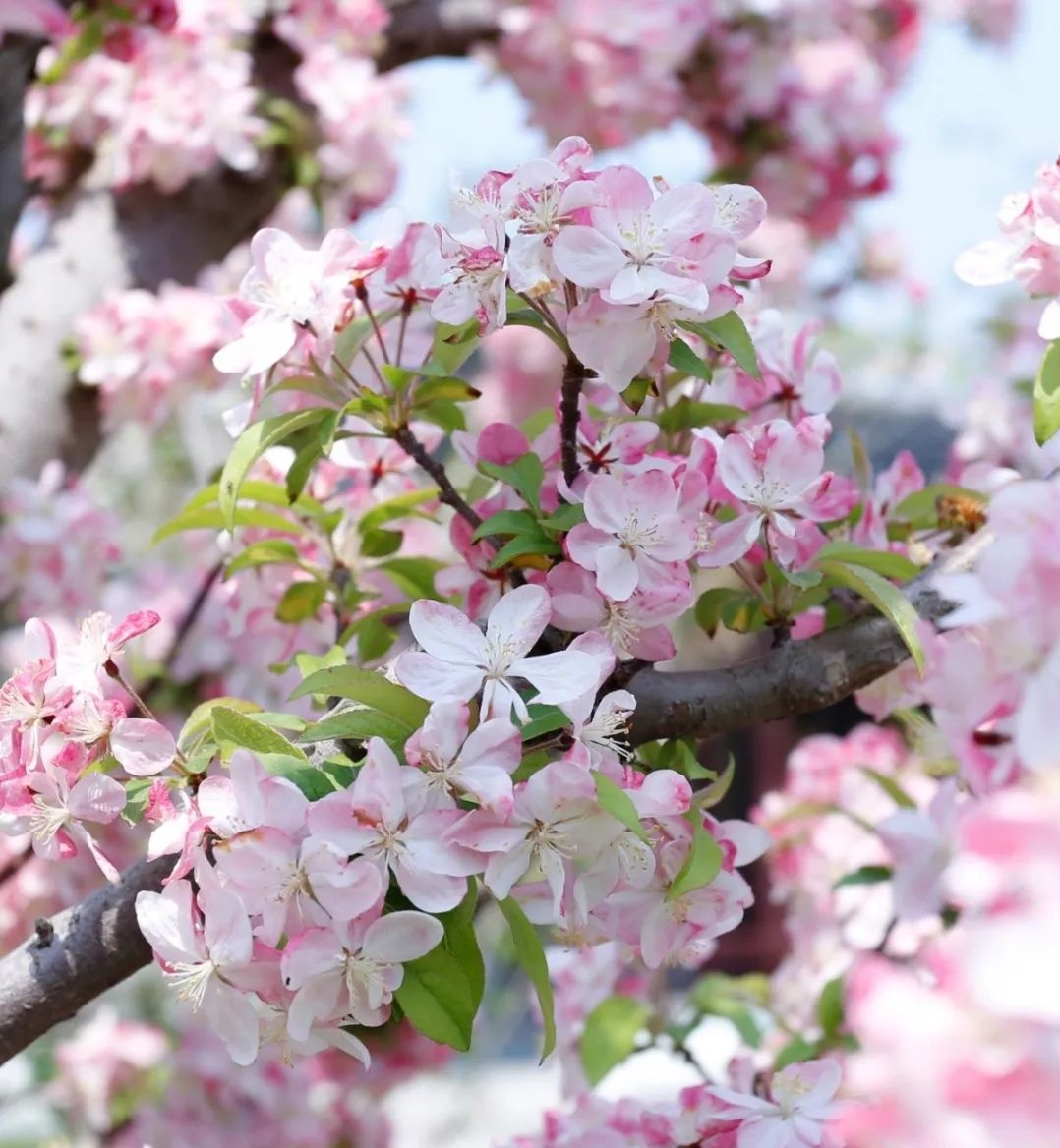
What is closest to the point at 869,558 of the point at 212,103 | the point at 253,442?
the point at 253,442

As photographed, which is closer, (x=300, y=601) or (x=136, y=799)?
(x=136, y=799)

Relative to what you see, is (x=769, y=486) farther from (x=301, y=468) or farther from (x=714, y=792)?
(x=301, y=468)

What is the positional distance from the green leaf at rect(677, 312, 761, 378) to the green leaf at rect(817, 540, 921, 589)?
0.14m

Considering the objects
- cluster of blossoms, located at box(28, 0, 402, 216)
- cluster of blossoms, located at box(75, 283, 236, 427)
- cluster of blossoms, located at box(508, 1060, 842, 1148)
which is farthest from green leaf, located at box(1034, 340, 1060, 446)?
cluster of blossoms, located at box(28, 0, 402, 216)

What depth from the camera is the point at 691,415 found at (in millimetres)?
958

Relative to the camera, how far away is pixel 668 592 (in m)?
0.78

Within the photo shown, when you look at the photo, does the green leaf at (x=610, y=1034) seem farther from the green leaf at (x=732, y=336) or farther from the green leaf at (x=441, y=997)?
the green leaf at (x=732, y=336)

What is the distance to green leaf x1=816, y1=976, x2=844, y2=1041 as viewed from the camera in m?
1.26

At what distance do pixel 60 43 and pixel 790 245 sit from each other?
257 centimetres

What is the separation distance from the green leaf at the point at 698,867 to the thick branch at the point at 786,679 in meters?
0.08

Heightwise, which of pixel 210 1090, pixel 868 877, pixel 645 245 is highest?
pixel 645 245

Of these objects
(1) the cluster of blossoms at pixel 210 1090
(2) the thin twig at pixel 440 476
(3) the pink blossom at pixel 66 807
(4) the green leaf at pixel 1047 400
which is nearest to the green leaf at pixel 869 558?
(4) the green leaf at pixel 1047 400

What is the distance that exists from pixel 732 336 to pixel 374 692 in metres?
0.28

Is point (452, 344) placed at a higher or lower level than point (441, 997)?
higher
